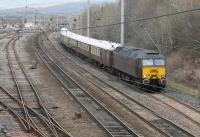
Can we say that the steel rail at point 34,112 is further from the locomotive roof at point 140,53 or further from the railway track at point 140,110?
the locomotive roof at point 140,53

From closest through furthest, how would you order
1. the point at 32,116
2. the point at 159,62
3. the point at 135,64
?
the point at 32,116 < the point at 159,62 < the point at 135,64

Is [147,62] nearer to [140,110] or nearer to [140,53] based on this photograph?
[140,53]

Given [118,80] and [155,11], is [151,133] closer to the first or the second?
[118,80]

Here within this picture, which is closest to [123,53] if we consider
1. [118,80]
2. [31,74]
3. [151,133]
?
[118,80]

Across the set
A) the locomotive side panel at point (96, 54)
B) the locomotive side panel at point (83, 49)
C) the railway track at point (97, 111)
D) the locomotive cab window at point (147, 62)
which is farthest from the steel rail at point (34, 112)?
the locomotive side panel at point (83, 49)

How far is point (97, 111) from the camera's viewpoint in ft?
81.1

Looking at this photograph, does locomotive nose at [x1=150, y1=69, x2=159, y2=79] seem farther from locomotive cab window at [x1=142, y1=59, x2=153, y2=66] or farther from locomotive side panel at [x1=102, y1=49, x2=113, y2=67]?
locomotive side panel at [x1=102, y1=49, x2=113, y2=67]

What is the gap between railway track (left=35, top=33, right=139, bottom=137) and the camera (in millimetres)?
20084

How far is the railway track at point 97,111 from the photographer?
65.9 feet

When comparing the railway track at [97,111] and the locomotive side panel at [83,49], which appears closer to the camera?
the railway track at [97,111]

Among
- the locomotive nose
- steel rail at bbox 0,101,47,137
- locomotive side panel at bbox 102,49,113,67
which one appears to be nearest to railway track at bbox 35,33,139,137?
steel rail at bbox 0,101,47,137

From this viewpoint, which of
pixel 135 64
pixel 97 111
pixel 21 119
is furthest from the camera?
pixel 135 64

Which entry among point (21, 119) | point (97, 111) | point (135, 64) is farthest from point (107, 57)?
point (21, 119)

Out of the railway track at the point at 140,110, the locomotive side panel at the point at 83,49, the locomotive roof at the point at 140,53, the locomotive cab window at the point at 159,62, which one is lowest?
the railway track at the point at 140,110
